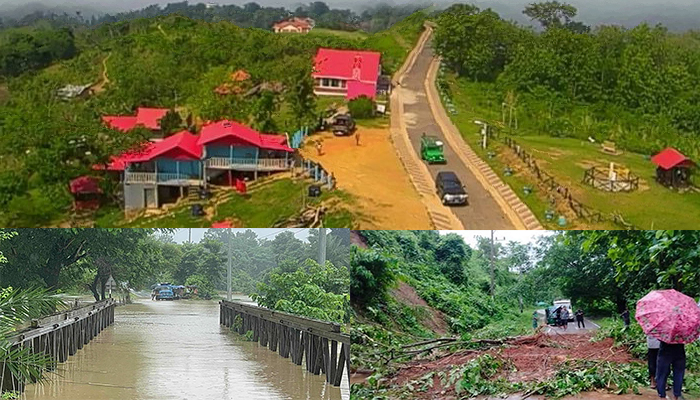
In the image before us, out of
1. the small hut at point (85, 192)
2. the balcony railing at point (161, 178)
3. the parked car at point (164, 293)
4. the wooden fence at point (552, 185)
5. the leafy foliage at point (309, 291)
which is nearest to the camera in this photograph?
the wooden fence at point (552, 185)

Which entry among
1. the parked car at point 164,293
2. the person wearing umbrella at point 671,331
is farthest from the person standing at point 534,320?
the parked car at point 164,293

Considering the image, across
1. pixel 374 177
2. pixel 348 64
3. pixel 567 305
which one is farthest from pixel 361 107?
pixel 567 305

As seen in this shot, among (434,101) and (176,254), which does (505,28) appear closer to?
(434,101)

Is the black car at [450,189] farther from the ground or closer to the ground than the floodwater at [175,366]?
farther from the ground

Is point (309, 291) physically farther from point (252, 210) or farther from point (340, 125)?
point (340, 125)

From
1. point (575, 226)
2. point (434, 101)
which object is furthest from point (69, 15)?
point (575, 226)

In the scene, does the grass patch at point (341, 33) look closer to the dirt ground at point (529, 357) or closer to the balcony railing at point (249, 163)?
the balcony railing at point (249, 163)

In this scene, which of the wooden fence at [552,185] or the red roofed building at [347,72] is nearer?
the wooden fence at [552,185]

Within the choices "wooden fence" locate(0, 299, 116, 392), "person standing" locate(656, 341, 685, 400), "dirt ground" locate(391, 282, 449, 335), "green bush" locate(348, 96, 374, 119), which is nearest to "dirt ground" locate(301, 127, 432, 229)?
"green bush" locate(348, 96, 374, 119)

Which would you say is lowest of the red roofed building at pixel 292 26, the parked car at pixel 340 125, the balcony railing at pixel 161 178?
the balcony railing at pixel 161 178
